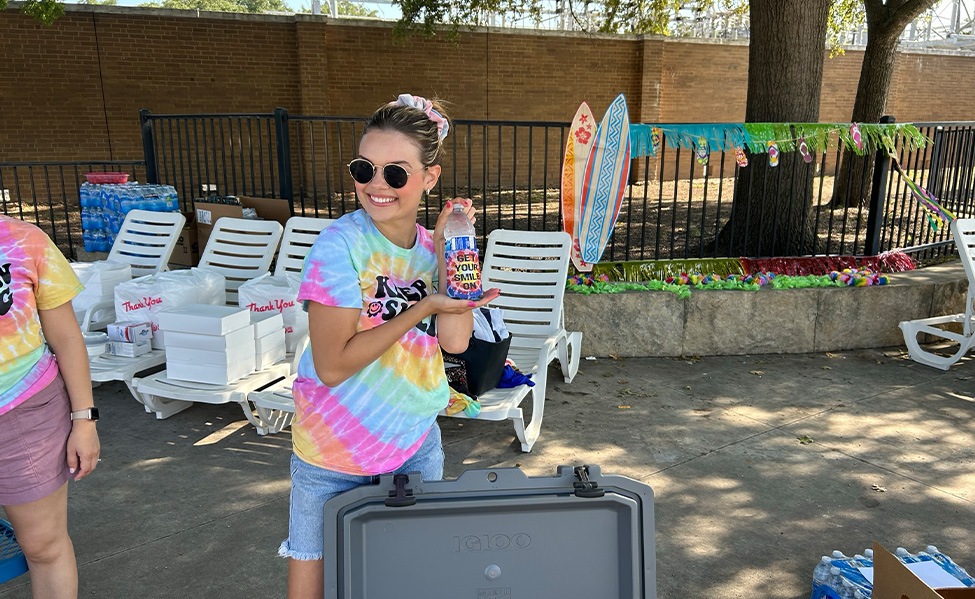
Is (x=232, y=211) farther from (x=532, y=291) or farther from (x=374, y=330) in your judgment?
(x=374, y=330)

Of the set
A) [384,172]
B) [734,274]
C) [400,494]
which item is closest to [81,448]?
[400,494]

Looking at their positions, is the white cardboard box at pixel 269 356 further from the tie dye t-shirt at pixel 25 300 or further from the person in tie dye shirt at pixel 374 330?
the person in tie dye shirt at pixel 374 330

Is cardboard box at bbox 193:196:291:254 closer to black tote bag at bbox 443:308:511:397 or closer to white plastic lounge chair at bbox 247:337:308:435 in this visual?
white plastic lounge chair at bbox 247:337:308:435

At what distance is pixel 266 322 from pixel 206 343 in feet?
1.33

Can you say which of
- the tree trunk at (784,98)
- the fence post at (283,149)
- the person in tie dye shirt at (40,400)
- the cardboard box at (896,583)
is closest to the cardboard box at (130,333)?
the fence post at (283,149)

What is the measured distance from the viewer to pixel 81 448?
2.12m

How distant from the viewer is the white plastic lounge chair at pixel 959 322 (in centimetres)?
567

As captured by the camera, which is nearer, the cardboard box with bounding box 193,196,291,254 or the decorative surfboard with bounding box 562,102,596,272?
the decorative surfboard with bounding box 562,102,596,272

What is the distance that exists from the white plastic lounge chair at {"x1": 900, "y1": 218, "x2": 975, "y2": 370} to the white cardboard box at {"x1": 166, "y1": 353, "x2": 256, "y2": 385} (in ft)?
16.4

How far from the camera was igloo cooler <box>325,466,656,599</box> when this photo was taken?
1597mm

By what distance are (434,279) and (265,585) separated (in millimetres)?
1796

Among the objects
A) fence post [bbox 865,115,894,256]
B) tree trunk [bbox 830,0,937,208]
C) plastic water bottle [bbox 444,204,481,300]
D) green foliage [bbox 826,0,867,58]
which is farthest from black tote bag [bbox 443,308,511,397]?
green foliage [bbox 826,0,867,58]

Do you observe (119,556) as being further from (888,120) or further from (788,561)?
(888,120)

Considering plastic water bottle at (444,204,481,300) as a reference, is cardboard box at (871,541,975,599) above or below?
below
